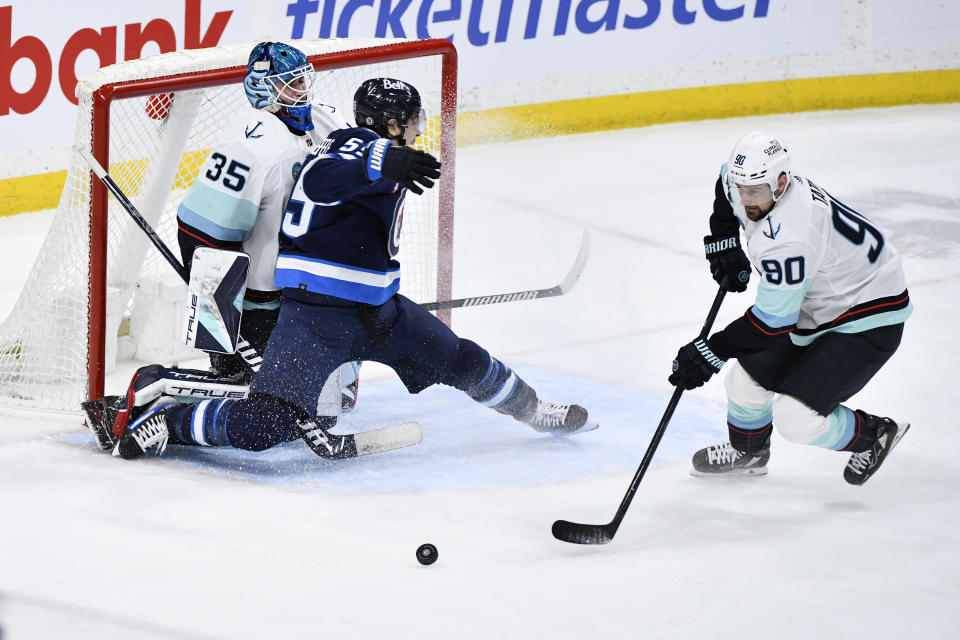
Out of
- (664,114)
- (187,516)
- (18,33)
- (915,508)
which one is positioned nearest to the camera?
(187,516)

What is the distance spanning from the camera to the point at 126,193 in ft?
11.6

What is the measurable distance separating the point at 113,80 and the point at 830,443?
6.33 ft

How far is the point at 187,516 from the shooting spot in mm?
2766

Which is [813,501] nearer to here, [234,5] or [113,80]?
[113,80]

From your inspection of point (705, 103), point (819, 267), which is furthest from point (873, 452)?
point (705, 103)

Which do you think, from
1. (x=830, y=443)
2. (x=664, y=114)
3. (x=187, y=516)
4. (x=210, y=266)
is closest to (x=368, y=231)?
(x=210, y=266)

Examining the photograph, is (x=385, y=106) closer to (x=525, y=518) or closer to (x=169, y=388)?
(x=169, y=388)

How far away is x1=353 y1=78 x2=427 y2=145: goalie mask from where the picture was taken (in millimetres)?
3094

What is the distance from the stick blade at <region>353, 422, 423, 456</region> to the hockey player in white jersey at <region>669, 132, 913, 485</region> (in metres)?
0.70

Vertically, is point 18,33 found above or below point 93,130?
above

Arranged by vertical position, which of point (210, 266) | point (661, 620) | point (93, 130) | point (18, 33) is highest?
point (18, 33)

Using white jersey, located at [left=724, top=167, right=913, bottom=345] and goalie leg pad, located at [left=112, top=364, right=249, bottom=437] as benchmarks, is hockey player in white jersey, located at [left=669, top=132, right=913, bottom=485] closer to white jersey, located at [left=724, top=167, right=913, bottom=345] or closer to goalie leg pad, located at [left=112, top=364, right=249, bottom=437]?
white jersey, located at [left=724, top=167, right=913, bottom=345]

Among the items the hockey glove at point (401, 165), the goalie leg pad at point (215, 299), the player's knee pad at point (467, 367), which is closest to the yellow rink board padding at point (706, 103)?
the player's knee pad at point (467, 367)

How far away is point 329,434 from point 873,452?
1263 millimetres
